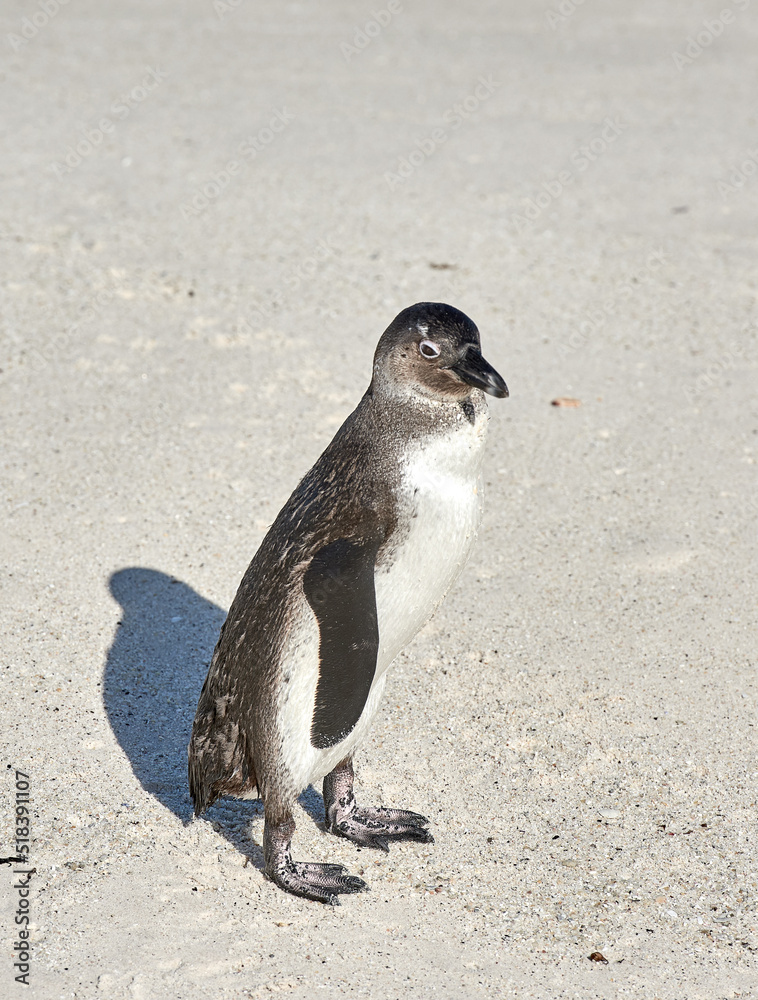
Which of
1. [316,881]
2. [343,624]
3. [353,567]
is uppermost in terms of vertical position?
[353,567]

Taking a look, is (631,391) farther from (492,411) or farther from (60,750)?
(60,750)

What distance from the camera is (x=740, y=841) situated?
4.12m

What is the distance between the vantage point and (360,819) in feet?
13.4

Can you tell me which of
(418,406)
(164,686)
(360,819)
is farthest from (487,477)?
(418,406)

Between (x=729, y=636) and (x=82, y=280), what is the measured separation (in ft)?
16.6

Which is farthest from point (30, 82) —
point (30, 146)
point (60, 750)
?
point (60, 750)

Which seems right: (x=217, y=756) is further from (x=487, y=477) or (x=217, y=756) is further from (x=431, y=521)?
(x=487, y=477)

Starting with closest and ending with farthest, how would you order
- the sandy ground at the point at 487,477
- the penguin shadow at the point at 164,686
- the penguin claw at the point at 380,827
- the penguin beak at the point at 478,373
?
the penguin beak at the point at 478,373
the sandy ground at the point at 487,477
the penguin claw at the point at 380,827
the penguin shadow at the point at 164,686

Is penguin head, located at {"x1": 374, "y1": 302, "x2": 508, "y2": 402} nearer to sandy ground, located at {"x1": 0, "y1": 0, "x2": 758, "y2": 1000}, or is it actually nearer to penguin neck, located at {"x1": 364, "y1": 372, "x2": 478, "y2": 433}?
penguin neck, located at {"x1": 364, "y1": 372, "x2": 478, "y2": 433}

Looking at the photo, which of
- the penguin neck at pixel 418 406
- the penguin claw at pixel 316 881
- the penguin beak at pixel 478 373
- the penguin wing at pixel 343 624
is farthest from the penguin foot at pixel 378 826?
the penguin beak at pixel 478 373

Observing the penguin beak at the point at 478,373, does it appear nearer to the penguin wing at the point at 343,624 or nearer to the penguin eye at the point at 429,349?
the penguin eye at the point at 429,349

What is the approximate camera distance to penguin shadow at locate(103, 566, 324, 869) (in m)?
4.23

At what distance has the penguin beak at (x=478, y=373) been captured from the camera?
339 centimetres

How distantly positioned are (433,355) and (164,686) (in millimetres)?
2066
